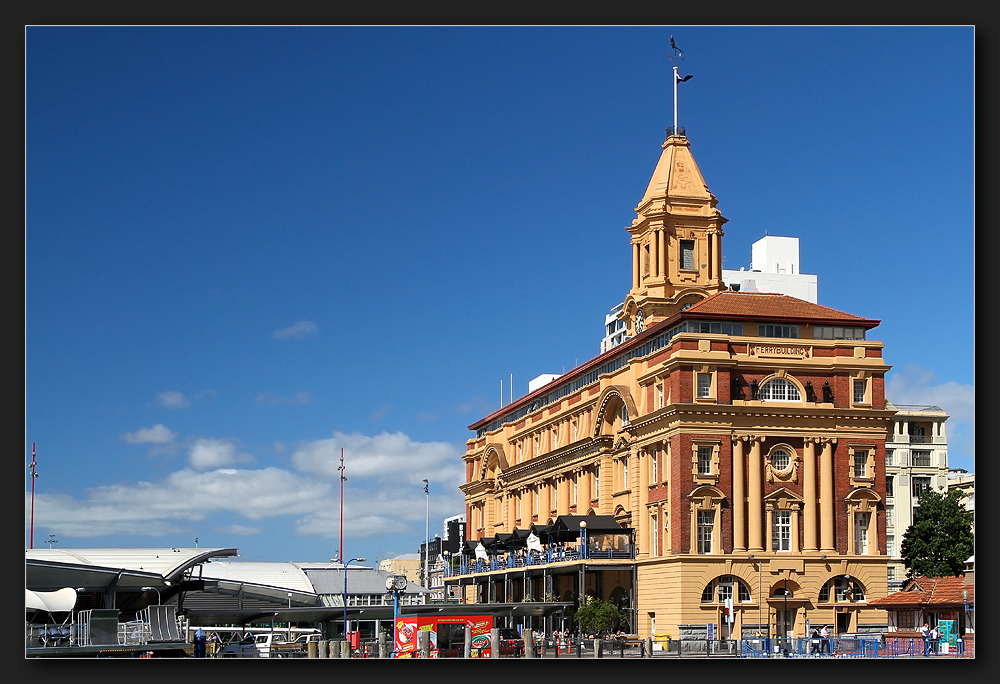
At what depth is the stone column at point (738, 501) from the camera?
93000 millimetres

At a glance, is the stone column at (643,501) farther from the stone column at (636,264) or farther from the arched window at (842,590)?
the stone column at (636,264)

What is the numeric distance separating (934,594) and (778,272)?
110m

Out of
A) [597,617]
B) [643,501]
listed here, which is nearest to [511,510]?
[643,501]

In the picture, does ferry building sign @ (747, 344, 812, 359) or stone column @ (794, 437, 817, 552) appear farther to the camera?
ferry building sign @ (747, 344, 812, 359)

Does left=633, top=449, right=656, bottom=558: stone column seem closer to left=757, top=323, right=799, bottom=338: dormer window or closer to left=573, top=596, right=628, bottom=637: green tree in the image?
left=573, top=596, right=628, bottom=637: green tree

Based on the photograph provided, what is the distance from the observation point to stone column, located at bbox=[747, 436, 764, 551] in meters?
93.2

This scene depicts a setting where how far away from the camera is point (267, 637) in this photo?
97.9m

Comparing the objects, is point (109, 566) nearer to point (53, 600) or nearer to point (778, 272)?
point (53, 600)

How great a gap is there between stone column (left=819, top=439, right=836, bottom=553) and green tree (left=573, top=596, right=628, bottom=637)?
14.4 meters

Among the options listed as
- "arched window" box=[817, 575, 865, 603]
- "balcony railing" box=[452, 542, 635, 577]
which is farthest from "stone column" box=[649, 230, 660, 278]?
"arched window" box=[817, 575, 865, 603]

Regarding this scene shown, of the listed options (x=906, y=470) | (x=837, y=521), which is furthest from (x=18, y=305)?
(x=906, y=470)

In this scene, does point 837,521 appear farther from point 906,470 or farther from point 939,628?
point 906,470

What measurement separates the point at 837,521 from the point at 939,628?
1079 inches

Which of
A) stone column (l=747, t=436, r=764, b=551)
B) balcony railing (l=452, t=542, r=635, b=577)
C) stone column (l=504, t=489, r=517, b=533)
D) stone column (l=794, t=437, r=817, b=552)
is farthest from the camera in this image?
stone column (l=504, t=489, r=517, b=533)
